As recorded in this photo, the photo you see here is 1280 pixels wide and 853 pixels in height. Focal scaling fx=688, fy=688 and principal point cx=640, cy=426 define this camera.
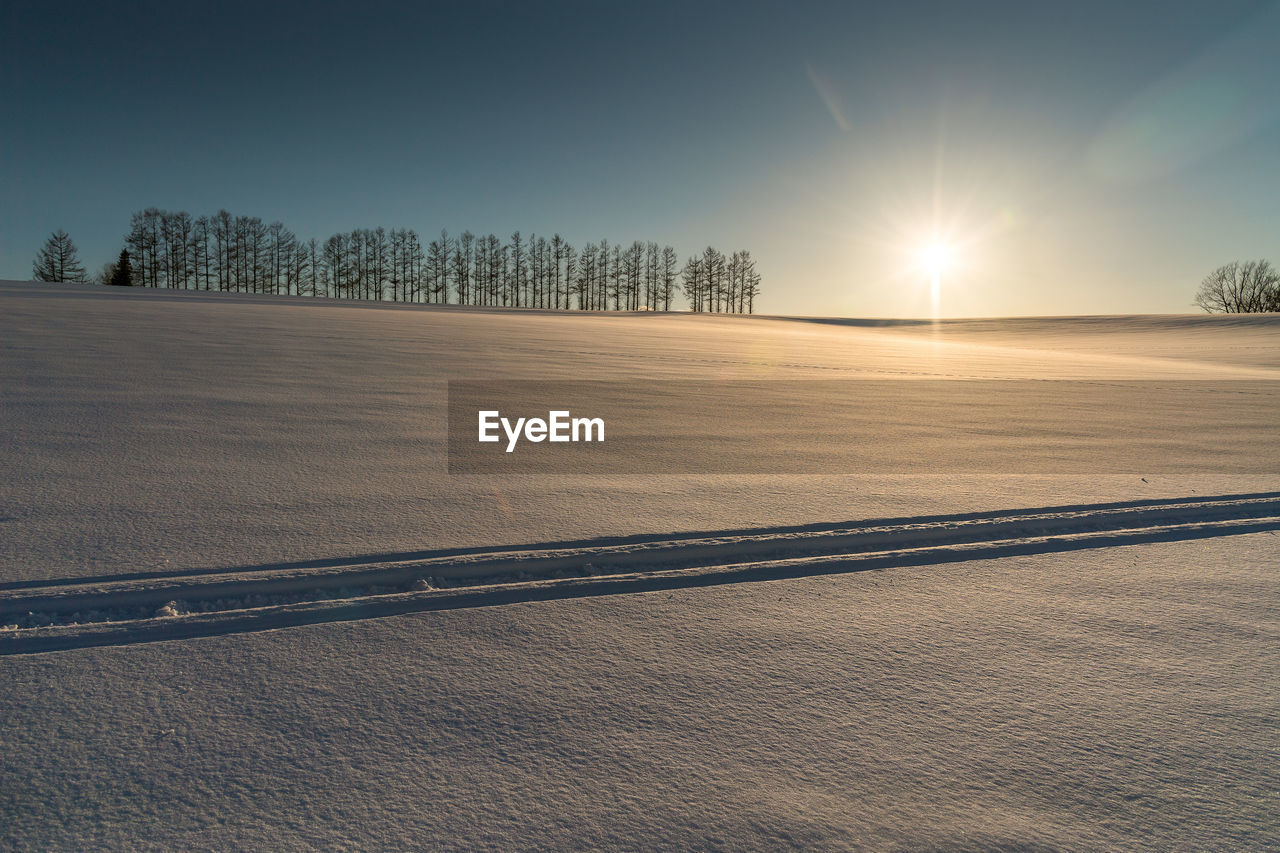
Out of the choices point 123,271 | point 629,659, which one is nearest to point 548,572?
point 629,659

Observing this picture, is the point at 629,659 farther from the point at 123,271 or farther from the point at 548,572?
the point at 123,271

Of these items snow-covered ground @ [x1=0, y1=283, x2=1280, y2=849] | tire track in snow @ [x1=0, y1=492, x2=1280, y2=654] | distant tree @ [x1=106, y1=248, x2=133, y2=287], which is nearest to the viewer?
snow-covered ground @ [x1=0, y1=283, x2=1280, y2=849]

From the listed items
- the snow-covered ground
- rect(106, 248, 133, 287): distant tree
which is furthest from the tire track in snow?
rect(106, 248, 133, 287): distant tree

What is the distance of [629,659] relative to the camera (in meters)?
2.31

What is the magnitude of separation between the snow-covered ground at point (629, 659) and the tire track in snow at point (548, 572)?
0.02 meters

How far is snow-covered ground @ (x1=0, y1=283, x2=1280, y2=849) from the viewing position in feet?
5.40

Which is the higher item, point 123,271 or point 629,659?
point 123,271

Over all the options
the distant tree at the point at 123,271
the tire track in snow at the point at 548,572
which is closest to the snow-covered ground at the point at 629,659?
the tire track in snow at the point at 548,572

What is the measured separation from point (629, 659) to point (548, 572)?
0.83 metres

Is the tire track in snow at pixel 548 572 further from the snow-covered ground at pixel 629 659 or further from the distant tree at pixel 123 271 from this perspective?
the distant tree at pixel 123 271

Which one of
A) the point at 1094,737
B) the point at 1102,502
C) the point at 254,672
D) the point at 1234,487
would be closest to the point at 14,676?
the point at 254,672

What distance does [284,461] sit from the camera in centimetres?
461

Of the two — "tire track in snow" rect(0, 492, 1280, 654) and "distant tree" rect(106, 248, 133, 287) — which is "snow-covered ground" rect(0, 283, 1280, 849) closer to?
"tire track in snow" rect(0, 492, 1280, 654)

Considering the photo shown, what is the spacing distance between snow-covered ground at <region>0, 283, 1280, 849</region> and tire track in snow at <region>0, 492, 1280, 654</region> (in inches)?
0.8
